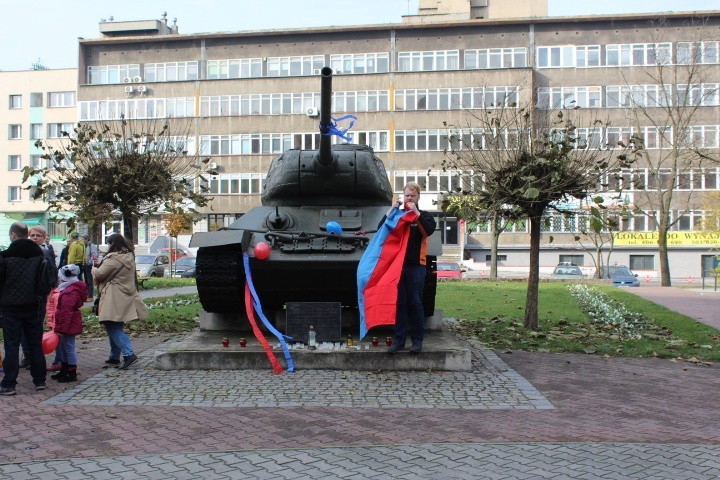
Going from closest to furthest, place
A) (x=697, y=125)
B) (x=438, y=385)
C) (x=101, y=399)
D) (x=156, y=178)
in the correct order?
(x=101, y=399)
(x=438, y=385)
(x=156, y=178)
(x=697, y=125)

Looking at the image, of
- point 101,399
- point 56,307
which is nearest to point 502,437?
point 101,399

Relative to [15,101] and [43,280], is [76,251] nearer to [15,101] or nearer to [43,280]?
[43,280]

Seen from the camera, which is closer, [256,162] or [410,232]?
[410,232]

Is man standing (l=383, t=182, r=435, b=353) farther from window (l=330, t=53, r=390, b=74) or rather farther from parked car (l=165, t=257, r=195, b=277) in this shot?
window (l=330, t=53, r=390, b=74)

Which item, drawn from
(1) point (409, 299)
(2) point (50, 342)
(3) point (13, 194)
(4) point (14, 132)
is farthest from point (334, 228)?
(4) point (14, 132)

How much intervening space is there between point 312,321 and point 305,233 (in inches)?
44.4

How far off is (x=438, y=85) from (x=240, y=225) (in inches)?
1564

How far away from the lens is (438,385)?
25.5 ft

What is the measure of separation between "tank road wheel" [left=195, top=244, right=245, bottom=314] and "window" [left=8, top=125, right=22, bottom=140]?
56813 mm

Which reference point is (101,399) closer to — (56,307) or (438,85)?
(56,307)

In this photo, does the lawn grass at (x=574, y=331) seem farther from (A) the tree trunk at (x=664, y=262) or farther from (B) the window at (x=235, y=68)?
(B) the window at (x=235, y=68)

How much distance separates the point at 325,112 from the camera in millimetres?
9352

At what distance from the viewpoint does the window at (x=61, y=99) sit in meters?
59.1

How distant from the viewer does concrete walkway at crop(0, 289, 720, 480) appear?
5.03 m
